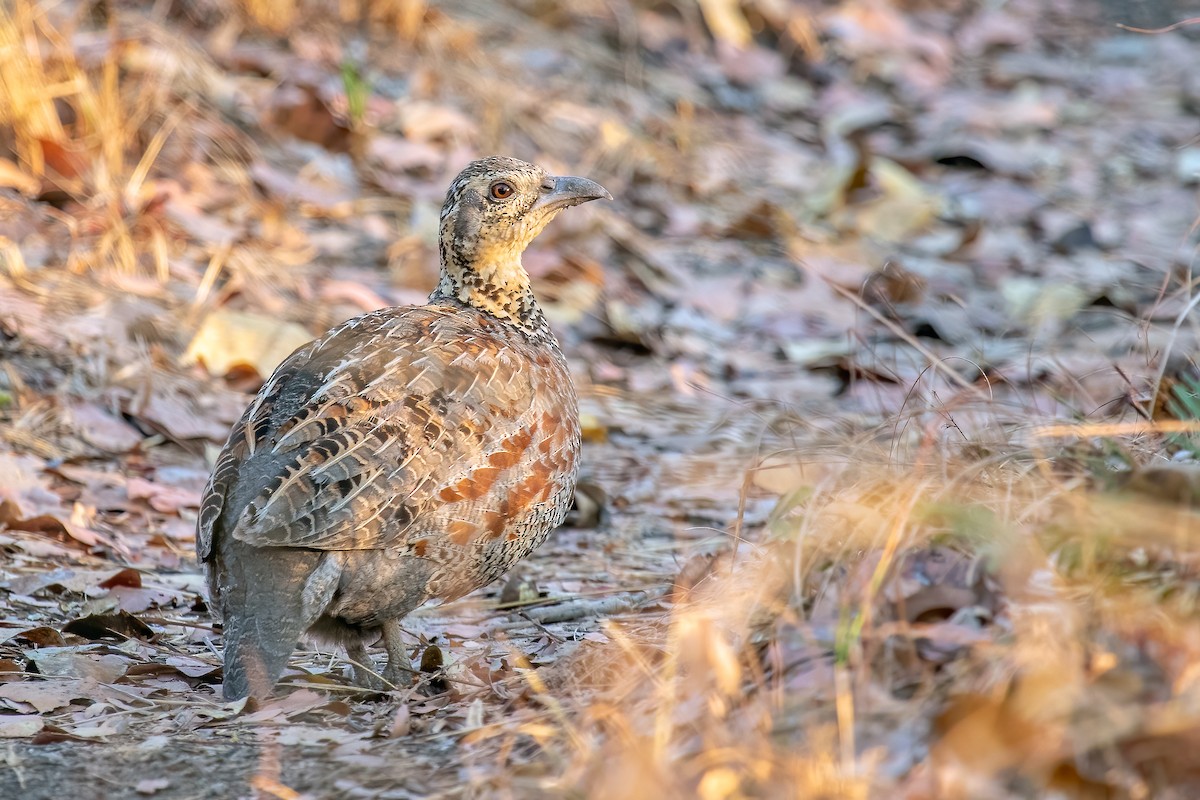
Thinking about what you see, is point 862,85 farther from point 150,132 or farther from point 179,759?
point 179,759

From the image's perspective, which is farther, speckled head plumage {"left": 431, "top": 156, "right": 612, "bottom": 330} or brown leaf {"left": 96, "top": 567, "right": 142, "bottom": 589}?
speckled head plumage {"left": 431, "top": 156, "right": 612, "bottom": 330}

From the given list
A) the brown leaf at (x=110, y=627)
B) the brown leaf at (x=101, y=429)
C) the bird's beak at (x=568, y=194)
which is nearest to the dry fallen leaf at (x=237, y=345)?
the brown leaf at (x=101, y=429)

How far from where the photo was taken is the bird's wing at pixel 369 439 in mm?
3949

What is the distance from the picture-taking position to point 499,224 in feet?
16.9

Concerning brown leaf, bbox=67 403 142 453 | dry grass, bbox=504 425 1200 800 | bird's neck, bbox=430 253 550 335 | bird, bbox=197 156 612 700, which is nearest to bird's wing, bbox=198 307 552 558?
bird, bbox=197 156 612 700

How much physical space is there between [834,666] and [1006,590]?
0.44m

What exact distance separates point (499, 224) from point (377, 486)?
1433 mm

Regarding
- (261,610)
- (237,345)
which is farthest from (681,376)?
(261,610)

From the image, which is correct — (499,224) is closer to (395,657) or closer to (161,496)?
(395,657)

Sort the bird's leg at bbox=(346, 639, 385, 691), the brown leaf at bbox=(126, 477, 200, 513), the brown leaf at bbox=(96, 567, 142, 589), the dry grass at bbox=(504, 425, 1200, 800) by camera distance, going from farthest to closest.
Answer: the brown leaf at bbox=(126, 477, 200, 513)
the brown leaf at bbox=(96, 567, 142, 589)
the bird's leg at bbox=(346, 639, 385, 691)
the dry grass at bbox=(504, 425, 1200, 800)

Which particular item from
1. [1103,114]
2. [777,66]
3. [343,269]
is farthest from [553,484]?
[1103,114]

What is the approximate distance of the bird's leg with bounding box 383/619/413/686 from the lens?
14.2 ft

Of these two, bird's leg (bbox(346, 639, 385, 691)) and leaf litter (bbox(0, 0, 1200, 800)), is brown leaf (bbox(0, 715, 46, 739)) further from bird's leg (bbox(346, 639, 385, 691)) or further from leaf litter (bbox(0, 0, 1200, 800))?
bird's leg (bbox(346, 639, 385, 691))

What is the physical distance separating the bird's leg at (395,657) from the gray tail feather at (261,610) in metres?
0.42
